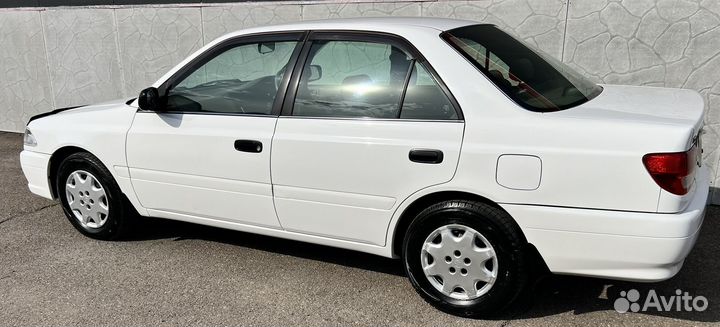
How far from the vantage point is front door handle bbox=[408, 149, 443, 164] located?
3.11m

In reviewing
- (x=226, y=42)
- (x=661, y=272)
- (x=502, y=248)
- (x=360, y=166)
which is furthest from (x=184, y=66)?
(x=661, y=272)

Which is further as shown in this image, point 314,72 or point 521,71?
point 314,72

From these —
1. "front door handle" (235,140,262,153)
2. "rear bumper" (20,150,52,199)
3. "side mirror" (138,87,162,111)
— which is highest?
"side mirror" (138,87,162,111)

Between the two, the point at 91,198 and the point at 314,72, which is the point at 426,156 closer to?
the point at 314,72

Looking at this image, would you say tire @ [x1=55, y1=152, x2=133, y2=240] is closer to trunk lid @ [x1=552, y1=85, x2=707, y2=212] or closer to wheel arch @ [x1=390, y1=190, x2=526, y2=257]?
wheel arch @ [x1=390, y1=190, x2=526, y2=257]

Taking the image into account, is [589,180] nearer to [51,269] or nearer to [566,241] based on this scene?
[566,241]

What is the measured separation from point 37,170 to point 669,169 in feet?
14.2

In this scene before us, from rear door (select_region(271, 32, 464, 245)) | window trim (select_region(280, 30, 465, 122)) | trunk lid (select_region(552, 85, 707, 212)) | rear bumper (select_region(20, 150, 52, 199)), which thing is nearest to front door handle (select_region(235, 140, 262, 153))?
rear door (select_region(271, 32, 464, 245))

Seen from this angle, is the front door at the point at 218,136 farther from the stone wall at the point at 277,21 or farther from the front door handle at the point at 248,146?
the stone wall at the point at 277,21

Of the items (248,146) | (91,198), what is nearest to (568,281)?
(248,146)

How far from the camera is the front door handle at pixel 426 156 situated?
10.2 feet

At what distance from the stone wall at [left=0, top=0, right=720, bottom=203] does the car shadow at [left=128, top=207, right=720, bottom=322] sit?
4.55 ft

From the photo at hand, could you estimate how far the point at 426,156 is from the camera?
3.13 metres

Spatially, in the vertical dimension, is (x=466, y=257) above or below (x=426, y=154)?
below
